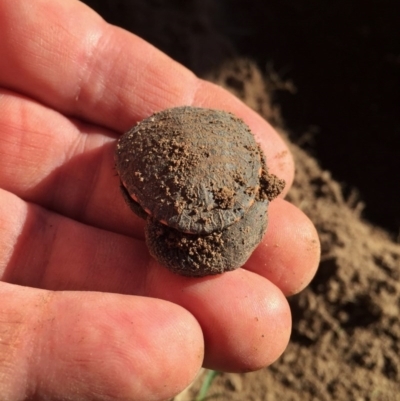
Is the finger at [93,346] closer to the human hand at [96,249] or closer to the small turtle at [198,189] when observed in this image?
the human hand at [96,249]

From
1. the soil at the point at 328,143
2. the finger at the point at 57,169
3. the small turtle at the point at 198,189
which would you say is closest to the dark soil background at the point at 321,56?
the soil at the point at 328,143

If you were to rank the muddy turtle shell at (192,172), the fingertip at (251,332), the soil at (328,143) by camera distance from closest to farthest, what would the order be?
1. the muddy turtle shell at (192,172)
2. the fingertip at (251,332)
3. the soil at (328,143)

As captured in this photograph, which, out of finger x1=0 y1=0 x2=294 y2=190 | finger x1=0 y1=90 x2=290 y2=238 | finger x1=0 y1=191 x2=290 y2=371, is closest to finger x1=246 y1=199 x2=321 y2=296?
finger x1=0 y1=191 x2=290 y2=371

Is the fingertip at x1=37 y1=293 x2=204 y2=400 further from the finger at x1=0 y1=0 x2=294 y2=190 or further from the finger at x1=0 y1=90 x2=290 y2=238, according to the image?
the finger at x1=0 y1=0 x2=294 y2=190

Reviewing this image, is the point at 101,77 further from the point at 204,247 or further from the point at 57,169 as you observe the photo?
the point at 204,247

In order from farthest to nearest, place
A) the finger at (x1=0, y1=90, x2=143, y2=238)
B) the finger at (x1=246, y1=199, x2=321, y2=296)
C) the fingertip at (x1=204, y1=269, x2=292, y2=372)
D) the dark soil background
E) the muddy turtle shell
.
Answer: the dark soil background < the finger at (x1=0, y1=90, x2=143, y2=238) < the finger at (x1=246, y1=199, x2=321, y2=296) < the fingertip at (x1=204, y1=269, x2=292, y2=372) < the muddy turtle shell

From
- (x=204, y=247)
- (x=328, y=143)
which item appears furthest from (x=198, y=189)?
(x=328, y=143)
